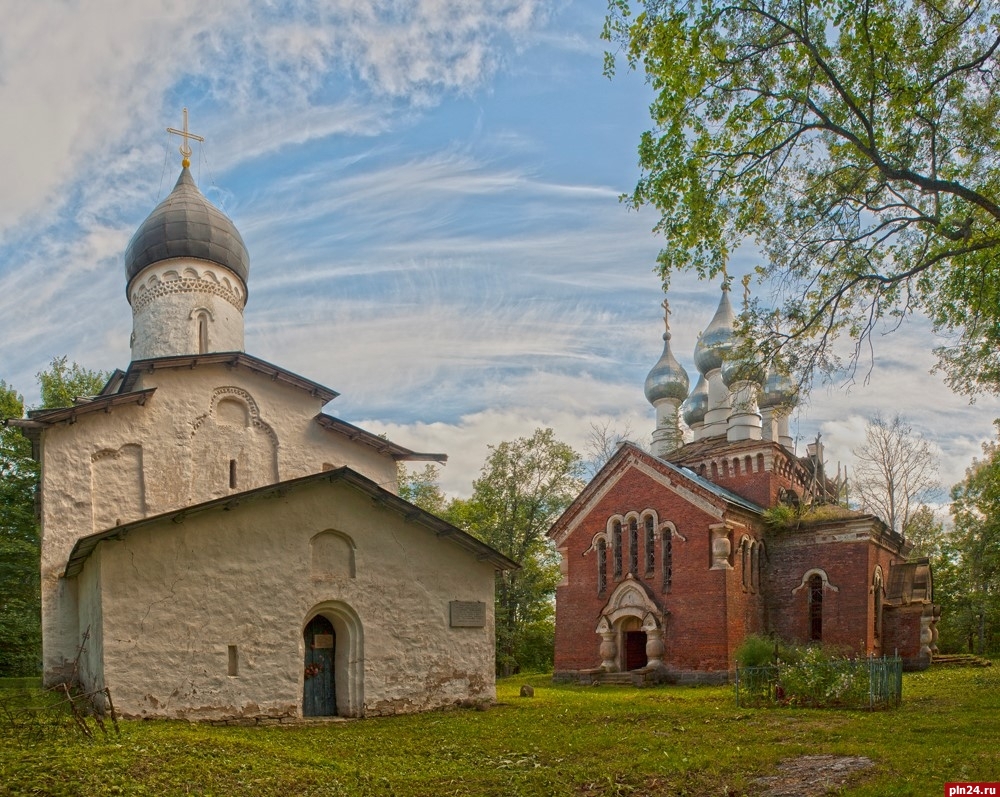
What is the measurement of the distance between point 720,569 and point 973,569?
16.1 meters

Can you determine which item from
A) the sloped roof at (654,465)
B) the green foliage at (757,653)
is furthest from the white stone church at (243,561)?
the sloped roof at (654,465)

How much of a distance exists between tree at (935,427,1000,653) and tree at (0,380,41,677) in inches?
1280

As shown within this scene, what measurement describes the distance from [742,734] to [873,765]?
287cm

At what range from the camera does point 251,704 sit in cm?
1389

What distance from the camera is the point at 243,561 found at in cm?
1441

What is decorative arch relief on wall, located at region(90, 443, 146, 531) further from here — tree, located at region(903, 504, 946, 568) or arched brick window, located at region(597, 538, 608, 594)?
tree, located at region(903, 504, 946, 568)

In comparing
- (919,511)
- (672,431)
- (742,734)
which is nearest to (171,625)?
(742,734)

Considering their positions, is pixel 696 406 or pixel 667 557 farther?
pixel 696 406

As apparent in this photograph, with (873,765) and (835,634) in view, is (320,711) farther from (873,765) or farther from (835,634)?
(835,634)

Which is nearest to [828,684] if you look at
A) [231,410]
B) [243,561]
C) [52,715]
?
[243,561]

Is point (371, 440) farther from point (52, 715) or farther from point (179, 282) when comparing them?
point (52, 715)

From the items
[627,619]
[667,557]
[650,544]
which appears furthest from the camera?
[650,544]

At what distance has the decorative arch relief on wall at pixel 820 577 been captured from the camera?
87.8 ft

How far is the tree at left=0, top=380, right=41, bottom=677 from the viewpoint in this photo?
2925 cm
